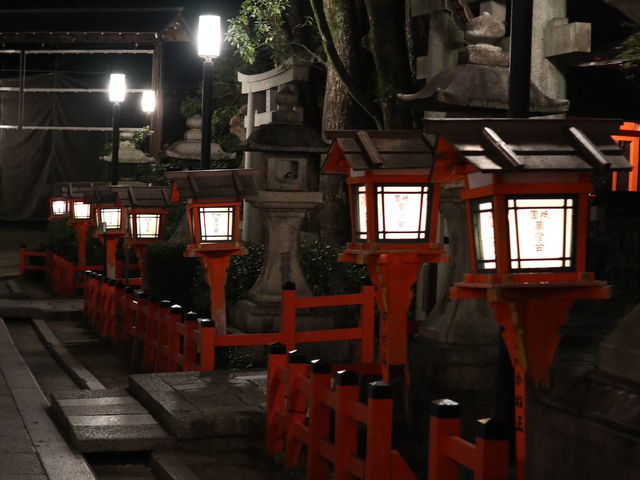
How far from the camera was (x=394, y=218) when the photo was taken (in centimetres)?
895

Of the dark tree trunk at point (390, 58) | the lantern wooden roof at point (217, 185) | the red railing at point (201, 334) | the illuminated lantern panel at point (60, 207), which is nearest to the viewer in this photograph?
the red railing at point (201, 334)

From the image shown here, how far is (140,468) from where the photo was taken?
9414 mm

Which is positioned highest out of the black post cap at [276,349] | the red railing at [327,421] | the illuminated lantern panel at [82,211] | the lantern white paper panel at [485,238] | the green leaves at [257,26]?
the green leaves at [257,26]

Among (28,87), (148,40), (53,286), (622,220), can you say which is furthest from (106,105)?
(622,220)

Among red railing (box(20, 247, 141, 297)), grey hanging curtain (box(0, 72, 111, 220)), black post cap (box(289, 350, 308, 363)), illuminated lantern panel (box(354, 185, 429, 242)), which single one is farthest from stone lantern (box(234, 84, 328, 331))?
grey hanging curtain (box(0, 72, 111, 220))

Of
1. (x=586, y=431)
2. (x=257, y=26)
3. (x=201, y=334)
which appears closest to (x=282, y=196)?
(x=201, y=334)

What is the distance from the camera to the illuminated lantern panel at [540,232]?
611 cm

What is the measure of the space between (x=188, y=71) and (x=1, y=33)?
19.2 ft

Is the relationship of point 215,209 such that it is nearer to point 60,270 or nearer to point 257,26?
point 257,26

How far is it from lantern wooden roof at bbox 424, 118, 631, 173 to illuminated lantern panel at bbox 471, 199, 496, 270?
1.12ft

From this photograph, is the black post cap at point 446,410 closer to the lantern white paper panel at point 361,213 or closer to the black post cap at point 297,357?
the black post cap at point 297,357

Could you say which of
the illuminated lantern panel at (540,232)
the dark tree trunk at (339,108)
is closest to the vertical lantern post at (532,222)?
the illuminated lantern panel at (540,232)

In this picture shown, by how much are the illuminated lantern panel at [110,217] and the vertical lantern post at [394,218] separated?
13202 mm

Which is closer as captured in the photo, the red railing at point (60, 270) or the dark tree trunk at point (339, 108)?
the dark tree trunk at point (339, 108)
